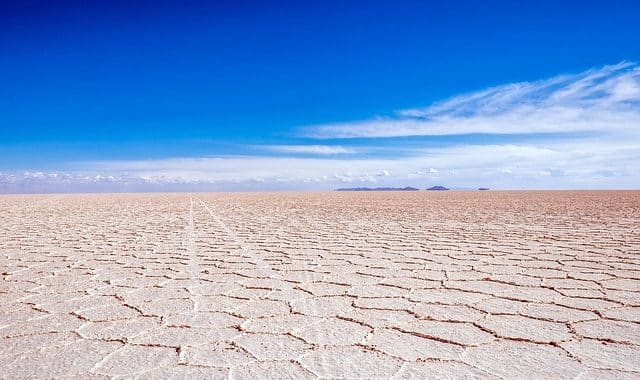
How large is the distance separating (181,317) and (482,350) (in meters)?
1.35

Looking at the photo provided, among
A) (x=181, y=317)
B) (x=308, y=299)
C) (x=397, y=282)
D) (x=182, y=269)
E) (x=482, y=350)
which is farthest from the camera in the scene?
(x=182, y=269)

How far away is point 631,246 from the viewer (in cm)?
490

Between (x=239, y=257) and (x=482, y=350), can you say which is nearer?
(x=482, y=350)

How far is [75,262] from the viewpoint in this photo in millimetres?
4207

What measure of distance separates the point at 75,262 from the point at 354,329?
9.53 ft

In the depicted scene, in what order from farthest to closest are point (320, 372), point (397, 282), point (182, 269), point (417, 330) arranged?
point (182, 269) < point (397, 282) < point (417, 330) < point (320, 372)

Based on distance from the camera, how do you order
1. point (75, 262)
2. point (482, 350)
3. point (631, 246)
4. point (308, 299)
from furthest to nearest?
point (631, 246) → point (75, 262) → point (308, 299) → point (482, 350)

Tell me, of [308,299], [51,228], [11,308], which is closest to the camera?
[11,308]

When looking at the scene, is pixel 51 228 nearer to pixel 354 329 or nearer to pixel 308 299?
pixel 308 299

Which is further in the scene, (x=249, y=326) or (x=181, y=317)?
(x=181, y=317)

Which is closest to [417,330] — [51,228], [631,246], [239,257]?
[239,257]

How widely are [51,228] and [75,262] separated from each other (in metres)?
4.03

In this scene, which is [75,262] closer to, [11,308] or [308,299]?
[11,308]

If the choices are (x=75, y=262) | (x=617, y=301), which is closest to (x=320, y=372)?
(x=617, y=301)
